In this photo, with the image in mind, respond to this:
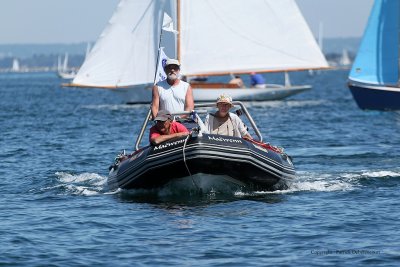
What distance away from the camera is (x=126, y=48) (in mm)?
49250

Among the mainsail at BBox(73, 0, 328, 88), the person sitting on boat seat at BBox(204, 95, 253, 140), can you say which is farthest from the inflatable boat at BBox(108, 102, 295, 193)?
the mainsail at BBox(73, 0, 328, 88)

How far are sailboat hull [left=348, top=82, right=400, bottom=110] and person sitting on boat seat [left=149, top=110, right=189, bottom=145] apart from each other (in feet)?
90.8

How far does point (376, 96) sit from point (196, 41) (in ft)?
26.8

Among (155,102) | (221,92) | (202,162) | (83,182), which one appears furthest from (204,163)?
(221,92)

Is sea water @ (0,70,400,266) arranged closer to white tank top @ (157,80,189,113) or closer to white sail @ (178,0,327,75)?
white tank top @ (157,80,189,113)

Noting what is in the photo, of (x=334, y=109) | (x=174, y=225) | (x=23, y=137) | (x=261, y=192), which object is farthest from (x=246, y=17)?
(x=174, y=225)

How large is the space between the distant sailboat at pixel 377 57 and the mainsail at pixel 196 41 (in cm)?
348

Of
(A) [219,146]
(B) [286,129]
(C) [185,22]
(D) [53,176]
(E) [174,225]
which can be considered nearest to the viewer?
(E) [174,225]

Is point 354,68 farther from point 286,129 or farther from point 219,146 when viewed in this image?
point 219,146

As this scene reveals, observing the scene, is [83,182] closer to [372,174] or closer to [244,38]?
[372,174]

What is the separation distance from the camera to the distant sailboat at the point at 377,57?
1875 inches

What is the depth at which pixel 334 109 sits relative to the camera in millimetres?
54875

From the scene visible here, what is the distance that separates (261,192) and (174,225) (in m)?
3.75

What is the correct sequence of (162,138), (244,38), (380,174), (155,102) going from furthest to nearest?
(244,38) < (380,174) < (155,102) < (162,138)
